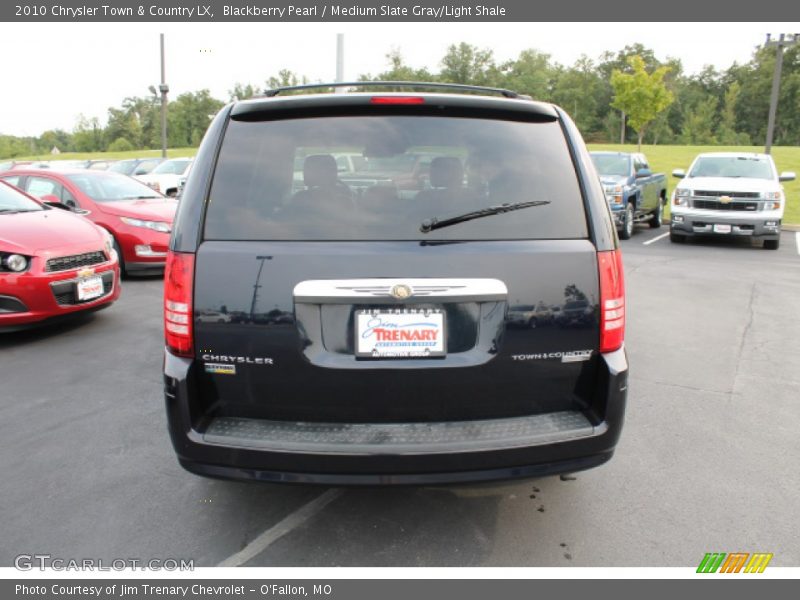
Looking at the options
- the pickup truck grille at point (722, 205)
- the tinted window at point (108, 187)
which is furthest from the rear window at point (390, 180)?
the pickup truck grille at point (722, 205)

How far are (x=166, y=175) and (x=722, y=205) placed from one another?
1608cm

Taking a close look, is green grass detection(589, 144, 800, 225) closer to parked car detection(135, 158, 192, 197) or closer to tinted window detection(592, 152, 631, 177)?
tinted window detection(592, 152, 631, 177)

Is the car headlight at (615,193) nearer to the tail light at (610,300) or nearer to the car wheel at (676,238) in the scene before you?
the car wheel at (676,238)

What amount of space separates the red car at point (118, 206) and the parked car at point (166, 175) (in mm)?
8198

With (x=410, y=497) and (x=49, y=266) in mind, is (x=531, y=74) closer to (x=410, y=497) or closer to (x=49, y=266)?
(x=49, y=266)

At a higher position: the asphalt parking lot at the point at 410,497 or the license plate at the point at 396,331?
the license plate at the point at 396,331

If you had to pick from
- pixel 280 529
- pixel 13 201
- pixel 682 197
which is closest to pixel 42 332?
pixel 13 201

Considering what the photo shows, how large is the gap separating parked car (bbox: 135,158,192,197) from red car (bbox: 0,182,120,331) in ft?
38.7

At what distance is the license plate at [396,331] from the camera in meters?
2.37

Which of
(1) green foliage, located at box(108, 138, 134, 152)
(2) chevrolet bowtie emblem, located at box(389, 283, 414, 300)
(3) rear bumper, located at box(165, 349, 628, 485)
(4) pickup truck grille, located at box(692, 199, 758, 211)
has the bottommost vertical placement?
(3) rear bumper, located at box(165, 349, 628, 485)

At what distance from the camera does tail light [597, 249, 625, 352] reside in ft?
8.24

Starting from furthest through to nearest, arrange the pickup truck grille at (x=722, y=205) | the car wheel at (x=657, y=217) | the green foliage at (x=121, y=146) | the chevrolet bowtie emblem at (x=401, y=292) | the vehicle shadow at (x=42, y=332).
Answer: the green foliage at (x=121, y=146), the car wheel at (x=657, y=217), the pickup truck grille at (x=722, y=205), the vehicle shadow at (x=42, y=332), the chevrolet bowtie emblem at (x=401, y=292)

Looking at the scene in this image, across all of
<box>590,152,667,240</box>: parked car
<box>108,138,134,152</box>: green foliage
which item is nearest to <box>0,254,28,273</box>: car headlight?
<box>590,152,667,240</box>: parked car

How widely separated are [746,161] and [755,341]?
910 centimetres
